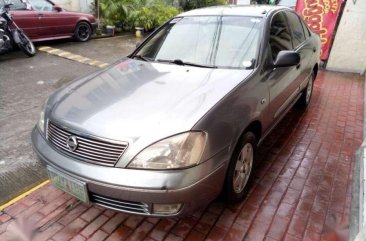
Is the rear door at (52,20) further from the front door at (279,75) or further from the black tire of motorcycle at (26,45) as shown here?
the front door at (279,75)

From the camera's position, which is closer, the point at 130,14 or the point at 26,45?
the point at 26,45

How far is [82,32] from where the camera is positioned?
945cm

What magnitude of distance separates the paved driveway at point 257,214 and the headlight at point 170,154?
76 cm

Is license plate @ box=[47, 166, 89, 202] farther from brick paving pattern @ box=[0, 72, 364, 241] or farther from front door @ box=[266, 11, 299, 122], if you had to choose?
front door @ box=[266, 11, 299, 122]

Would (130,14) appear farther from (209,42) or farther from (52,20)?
(209,42)

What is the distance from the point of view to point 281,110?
358 centimetres

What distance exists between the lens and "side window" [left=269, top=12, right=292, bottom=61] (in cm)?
324

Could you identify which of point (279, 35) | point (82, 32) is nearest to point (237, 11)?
point (279, 35)

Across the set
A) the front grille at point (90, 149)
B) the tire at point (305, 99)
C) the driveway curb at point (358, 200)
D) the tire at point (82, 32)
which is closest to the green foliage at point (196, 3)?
the tire at point (82, 32)

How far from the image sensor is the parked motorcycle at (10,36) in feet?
23.5

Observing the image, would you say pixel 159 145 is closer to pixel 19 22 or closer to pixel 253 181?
pixel 253 181

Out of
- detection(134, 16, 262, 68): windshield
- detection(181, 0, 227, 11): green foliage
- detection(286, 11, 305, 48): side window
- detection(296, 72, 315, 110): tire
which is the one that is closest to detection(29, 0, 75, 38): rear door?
detection(134, 16, 262, 68): windshield

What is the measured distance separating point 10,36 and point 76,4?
3632 mm

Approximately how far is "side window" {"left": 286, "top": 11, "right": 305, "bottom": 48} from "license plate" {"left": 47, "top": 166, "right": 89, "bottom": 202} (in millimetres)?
3099
